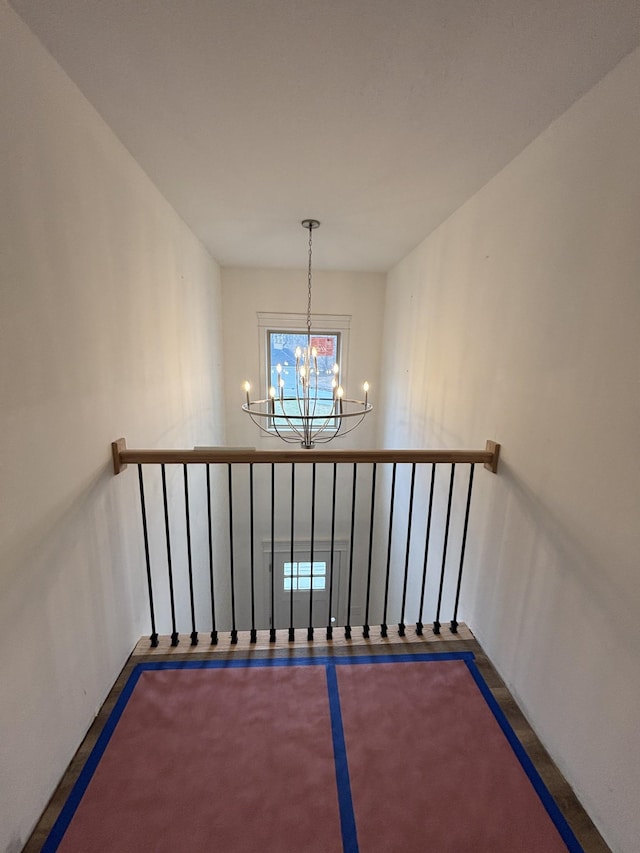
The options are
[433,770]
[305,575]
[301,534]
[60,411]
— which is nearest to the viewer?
[60,411]

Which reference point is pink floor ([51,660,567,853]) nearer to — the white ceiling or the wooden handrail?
the wooden handrail

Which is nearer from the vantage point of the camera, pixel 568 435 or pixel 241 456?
pixel 568 435

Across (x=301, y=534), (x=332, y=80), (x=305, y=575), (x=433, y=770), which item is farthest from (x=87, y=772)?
(x=305, y=575)

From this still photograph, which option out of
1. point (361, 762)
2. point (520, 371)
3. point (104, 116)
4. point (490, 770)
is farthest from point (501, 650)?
point (104, 116)

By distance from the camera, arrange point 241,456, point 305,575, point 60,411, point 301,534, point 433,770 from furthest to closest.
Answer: point 305,575 < point 301,534 < point 241,456 < point 433,770 < point 60,411

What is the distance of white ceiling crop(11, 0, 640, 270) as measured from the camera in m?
1.06

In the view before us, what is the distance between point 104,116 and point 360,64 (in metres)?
1.06

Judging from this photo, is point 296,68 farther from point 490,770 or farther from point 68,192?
point 490,770

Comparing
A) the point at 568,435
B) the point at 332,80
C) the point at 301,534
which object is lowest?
the point at 301,534

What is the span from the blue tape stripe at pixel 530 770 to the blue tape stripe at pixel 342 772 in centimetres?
66

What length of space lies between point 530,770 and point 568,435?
126cm

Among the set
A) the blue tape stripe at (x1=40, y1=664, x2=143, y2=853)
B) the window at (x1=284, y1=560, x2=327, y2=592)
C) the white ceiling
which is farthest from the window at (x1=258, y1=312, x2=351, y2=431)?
the blue tape stripe at (x1=40, y1=664, x2=143, y2=853)

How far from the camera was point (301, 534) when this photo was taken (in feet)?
17.1

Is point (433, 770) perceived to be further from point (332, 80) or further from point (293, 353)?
point (293, 353)
